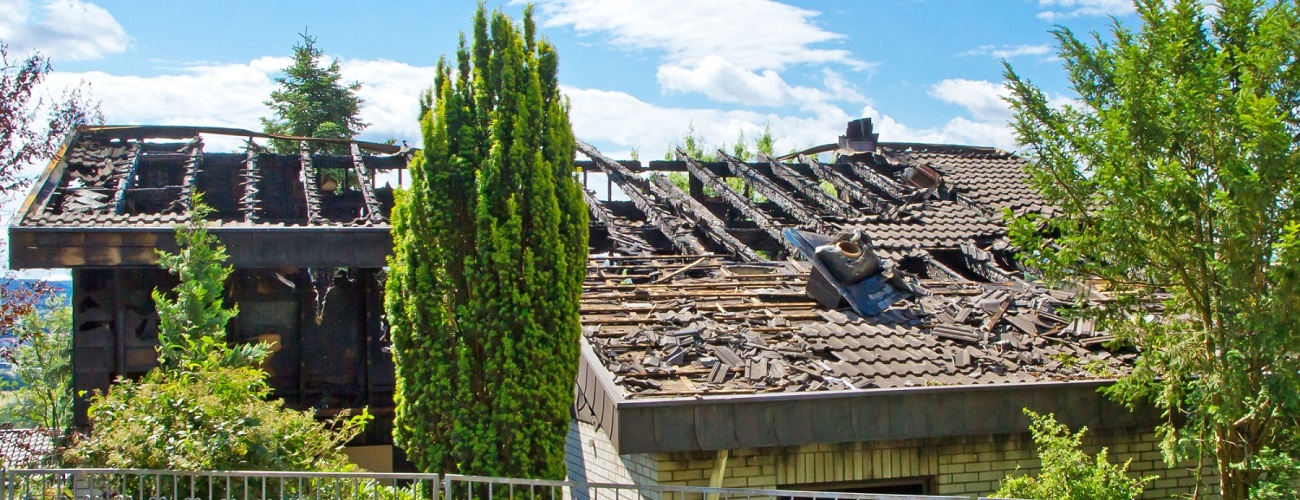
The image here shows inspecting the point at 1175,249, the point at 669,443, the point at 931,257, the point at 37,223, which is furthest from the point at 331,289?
the point at 1175,249

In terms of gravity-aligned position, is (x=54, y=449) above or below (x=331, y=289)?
below

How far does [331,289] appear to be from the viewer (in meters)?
16.5

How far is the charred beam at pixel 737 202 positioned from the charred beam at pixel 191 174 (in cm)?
717

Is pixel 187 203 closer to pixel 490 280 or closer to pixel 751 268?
pixel 751 268

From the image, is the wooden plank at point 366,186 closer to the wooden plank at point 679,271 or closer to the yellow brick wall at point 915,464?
the wooden plank at point 679,271

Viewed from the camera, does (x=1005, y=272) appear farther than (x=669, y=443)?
Yes

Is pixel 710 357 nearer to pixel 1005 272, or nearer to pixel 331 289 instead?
pixel 1005 272

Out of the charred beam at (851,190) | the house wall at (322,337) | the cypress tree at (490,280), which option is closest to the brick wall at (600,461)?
the cypress tree at (490,280)

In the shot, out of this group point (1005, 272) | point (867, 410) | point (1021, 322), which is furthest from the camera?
point (1005, 272)

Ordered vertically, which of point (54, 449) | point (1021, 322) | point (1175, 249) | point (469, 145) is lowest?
point (54, 449)

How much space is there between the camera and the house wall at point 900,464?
8.08 meters

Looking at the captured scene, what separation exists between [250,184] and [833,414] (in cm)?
1128

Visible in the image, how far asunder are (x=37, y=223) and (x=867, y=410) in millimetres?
9577

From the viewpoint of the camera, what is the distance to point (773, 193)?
1756 centimetres
